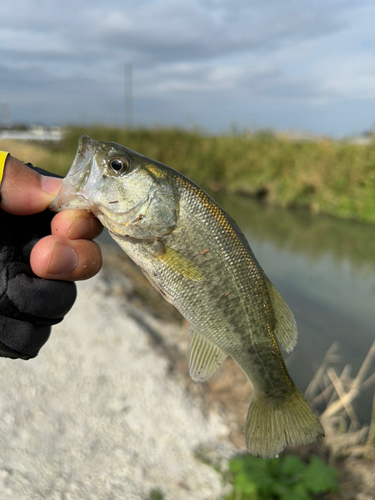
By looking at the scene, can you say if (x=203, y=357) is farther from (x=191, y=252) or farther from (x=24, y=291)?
(x=24, y=291)

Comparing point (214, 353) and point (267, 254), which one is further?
point (267, 254)

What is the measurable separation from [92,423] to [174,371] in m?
1.17

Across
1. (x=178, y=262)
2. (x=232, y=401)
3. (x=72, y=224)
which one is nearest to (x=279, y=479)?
(x=232, y=401)

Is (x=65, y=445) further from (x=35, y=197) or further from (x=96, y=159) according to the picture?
(x=96, y=159)

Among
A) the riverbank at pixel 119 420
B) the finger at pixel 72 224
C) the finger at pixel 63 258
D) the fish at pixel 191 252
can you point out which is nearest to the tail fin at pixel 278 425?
the fish at pixel 191 252

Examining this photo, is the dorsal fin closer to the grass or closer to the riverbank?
the riverbank

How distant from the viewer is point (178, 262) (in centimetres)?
196

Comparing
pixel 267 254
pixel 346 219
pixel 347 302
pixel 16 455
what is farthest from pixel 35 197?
pixel 346 219

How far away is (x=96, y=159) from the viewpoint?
1.99m

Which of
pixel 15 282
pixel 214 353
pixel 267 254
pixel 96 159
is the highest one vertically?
pixel 96 159

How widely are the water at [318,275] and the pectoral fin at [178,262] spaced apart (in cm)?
457

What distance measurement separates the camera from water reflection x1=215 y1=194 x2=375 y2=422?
6945 mm

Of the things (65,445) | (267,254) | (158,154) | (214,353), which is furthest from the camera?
(158,154)

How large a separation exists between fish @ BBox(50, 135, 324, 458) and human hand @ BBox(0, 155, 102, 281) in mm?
93
